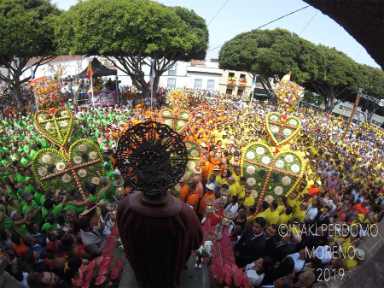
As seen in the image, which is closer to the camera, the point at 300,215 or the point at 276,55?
the point at 300,215

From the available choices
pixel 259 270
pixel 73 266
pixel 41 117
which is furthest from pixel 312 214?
pixel 41 117

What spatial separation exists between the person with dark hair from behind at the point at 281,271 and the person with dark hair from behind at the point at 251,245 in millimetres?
362

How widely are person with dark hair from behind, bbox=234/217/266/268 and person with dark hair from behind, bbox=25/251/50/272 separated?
9.55 ft

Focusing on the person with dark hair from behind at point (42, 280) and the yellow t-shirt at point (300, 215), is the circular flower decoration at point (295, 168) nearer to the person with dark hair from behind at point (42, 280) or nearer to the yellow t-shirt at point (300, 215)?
the yellow t-shirt at point (300, 215)

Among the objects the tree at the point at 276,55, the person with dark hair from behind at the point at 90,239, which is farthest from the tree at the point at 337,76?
the person with dark hair from behind at the point at 90,239

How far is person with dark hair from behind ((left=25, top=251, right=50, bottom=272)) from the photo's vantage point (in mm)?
3291

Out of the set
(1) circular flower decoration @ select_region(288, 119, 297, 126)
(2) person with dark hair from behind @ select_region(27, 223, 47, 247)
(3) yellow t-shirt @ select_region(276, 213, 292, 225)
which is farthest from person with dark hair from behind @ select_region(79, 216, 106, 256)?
(1) circular flower decoration @ select_region(288, 119, 297, 126)

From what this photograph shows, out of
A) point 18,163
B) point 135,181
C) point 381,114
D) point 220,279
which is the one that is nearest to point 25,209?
point 18,163

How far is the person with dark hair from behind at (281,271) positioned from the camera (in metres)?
3.30

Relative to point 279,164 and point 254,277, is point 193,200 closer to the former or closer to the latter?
point 254,277

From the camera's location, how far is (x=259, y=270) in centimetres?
340

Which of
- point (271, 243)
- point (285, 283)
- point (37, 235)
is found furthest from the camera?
point (37, 235)

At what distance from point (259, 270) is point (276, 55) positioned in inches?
703

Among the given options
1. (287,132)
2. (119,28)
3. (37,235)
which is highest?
(119,28)
